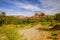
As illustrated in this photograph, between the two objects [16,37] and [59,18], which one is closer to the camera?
[16,37]

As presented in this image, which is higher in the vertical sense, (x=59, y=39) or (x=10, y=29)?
(x=10, y=29)

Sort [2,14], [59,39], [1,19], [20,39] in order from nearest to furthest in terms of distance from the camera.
A: [20,39] < [59,39] < [1,19] < [2,14]

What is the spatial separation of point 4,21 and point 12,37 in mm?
31040

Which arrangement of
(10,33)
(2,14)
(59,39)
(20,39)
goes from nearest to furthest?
(10,33), (20,39), (59,39), (2,14)

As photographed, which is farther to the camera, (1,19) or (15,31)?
(1,19)

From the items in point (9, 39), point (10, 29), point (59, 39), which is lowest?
point (59, 39)

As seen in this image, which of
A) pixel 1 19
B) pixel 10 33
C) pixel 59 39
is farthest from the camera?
pixel 1 19

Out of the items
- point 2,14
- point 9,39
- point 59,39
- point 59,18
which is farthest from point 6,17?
point 9,39

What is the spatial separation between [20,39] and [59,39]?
519cm

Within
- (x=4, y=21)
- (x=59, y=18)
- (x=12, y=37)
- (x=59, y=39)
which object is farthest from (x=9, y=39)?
(x=59, y=18)

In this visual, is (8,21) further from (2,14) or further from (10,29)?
(10,29)

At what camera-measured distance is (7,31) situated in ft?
34.4

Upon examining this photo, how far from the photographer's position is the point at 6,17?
142 ft

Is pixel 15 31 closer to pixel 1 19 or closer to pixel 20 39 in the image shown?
pixel 20 39
